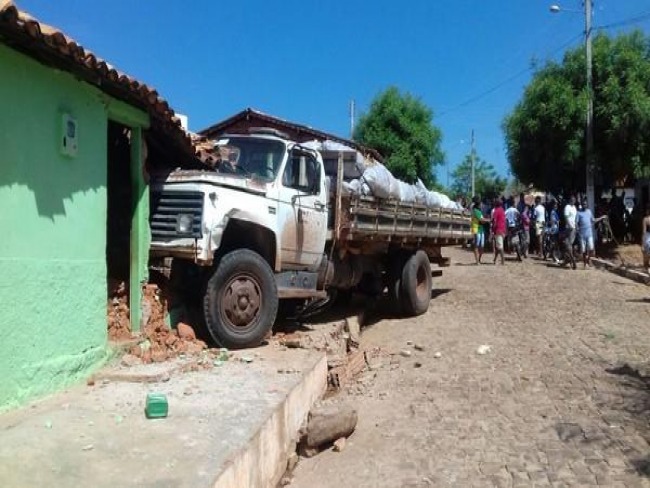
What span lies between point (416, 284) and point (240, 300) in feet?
16.3

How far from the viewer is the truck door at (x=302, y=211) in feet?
27.2

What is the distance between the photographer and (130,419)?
187 inches

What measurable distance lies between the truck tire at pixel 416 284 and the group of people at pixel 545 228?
3.50 meters

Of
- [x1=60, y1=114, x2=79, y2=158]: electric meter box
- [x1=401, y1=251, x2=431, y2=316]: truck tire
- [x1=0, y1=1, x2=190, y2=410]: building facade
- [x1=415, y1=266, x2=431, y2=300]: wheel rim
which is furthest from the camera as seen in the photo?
[x1=415, y1=266, x2=431, y2=300]: wheel rim

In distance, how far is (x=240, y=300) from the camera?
293 inches

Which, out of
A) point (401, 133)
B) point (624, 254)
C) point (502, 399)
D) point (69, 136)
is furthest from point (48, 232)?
point (401, 133)

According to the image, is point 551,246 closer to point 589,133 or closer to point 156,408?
point 589,133

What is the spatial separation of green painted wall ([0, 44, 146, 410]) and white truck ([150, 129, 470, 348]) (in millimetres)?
1062

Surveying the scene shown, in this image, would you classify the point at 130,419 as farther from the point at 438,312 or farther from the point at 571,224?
the point at 571,224

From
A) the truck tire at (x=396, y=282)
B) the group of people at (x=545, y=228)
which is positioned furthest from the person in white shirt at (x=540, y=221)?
the truck tire at (x=396, y=282)

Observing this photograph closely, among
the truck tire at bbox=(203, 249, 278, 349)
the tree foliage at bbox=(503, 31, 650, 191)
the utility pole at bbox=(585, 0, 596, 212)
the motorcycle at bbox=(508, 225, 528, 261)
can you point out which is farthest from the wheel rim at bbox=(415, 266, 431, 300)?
the tree foliage at bbox=(503, 31, 650, 191)

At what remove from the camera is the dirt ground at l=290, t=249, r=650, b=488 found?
552 centimetres

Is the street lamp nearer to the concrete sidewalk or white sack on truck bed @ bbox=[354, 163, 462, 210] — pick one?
white sack on truck bed @ bbox=[354, 163, 462, 210]

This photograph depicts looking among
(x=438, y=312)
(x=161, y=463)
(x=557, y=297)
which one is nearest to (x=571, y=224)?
(x=557, y=297)
